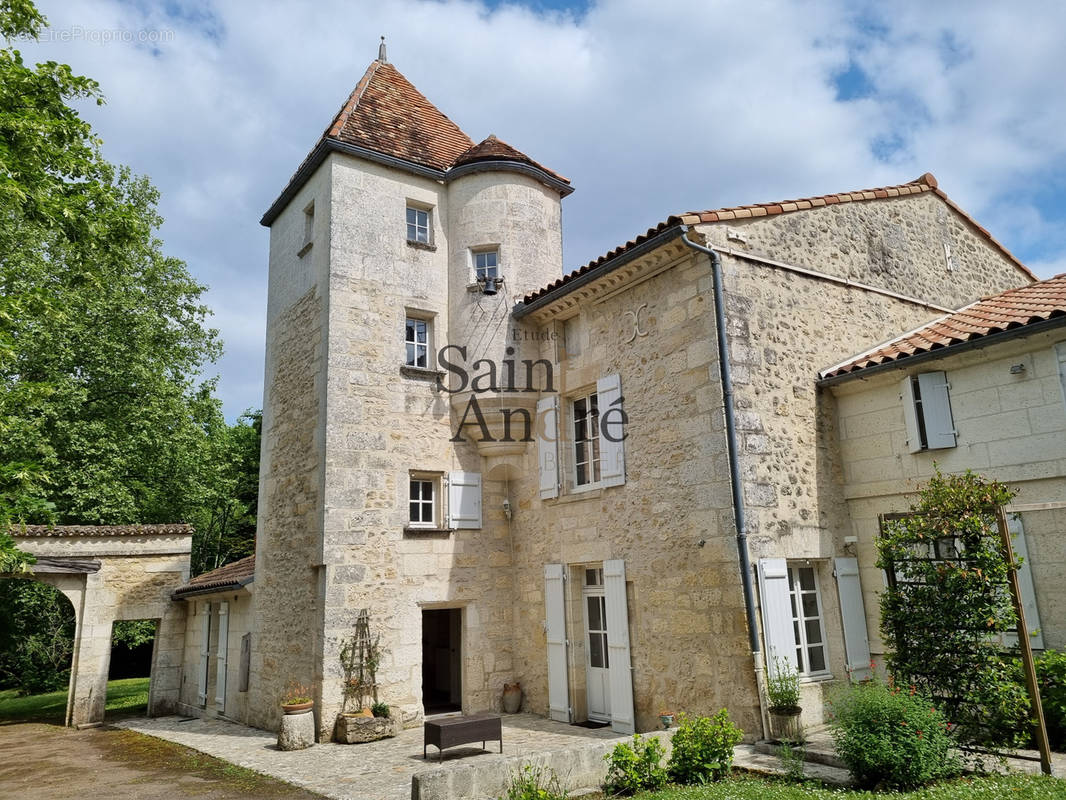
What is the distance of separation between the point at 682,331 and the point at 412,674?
571cm

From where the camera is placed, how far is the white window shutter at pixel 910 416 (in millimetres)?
8163

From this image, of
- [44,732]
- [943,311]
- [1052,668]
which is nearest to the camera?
[1052,668]

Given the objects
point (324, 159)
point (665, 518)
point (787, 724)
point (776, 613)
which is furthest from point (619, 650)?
point (324, 159)

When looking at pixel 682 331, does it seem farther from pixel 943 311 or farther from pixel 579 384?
pixel 943 311

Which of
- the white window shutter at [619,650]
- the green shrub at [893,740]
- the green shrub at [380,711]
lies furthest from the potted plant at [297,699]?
the green shrub at [893,740]

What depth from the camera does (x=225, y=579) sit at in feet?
41.6

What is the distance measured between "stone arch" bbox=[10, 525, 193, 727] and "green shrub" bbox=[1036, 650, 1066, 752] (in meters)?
13.7

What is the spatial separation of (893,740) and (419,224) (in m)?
9.42

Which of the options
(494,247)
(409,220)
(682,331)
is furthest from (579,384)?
(409,220)

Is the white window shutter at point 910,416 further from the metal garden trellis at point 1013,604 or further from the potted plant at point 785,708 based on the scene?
the potted plant at point 785,708

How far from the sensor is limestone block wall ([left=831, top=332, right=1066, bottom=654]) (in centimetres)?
719

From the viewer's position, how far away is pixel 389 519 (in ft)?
33.4

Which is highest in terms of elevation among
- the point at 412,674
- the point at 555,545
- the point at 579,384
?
the point at 579,384

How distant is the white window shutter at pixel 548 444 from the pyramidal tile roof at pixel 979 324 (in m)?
3.62
